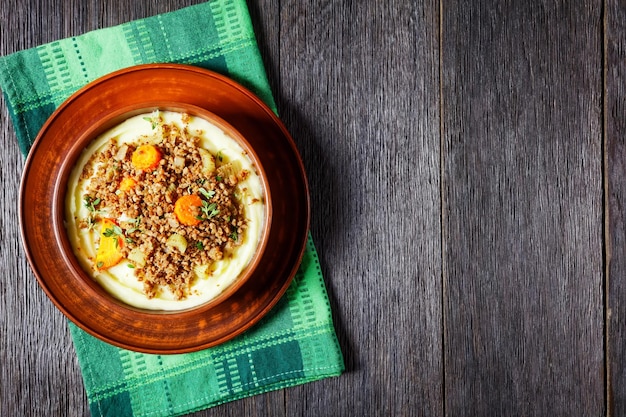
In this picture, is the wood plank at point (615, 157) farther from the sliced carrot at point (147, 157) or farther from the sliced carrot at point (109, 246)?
the sliced carrot at point (109, 246)

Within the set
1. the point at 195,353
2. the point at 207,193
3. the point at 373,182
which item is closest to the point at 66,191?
the point at 207,193

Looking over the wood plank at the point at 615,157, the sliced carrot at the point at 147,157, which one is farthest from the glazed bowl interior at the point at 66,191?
the wood plank at the point at 615,157

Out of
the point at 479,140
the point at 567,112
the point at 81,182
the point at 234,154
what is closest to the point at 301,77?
the point at 234,154

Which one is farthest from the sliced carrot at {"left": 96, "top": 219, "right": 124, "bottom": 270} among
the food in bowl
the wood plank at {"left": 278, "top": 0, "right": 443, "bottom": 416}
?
the wood plank at {"left": 278, "top": 0, "right": 443, "bottom": 416}

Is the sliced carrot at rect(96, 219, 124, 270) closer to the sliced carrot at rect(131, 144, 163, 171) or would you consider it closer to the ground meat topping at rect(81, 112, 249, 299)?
the ground meat topping at rect(81, 112, 249, 299)

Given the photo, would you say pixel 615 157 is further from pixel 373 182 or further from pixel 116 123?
pixel 116 123

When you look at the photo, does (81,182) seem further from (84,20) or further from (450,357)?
(450,357)
